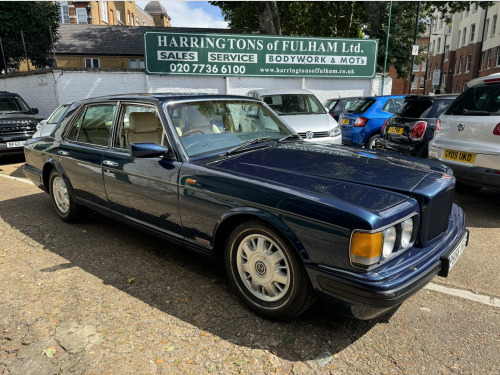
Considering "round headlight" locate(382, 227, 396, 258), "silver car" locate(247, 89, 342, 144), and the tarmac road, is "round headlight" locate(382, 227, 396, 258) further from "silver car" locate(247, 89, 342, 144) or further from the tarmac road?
"silver car" locate(247, 89, 342, 144)

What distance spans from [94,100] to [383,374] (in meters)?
4.05

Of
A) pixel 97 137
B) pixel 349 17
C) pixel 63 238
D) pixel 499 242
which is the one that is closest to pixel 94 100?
pixel 97 137

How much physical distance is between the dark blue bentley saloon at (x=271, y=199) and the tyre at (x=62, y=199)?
0.45 m

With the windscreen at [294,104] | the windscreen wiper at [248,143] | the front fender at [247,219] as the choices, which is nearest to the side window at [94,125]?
the windscreen wiper at [248,143]

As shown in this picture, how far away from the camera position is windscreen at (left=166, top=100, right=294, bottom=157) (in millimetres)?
3433

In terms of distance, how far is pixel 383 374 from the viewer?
2.33 metres

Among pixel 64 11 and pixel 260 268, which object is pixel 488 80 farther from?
pixel 64 11

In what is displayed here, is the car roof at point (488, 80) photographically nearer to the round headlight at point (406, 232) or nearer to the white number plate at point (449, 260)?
the white number plate at point (449, 260)

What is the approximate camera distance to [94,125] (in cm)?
438

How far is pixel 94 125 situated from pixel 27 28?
18680mm

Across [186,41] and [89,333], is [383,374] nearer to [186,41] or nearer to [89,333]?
[89,333]

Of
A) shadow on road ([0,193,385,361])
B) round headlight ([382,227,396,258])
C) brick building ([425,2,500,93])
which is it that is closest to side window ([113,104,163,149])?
shadow on road ([0,193,385,361])

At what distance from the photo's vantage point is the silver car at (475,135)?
15.7ft

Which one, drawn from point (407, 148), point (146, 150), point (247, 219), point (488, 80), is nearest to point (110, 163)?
point (146, 150)
